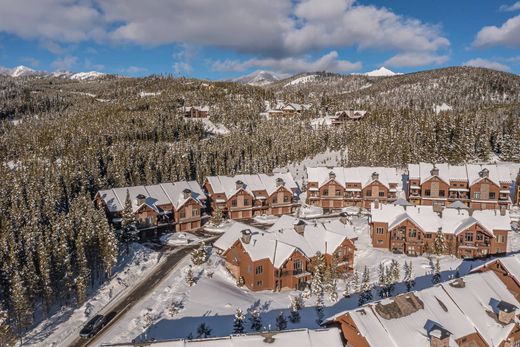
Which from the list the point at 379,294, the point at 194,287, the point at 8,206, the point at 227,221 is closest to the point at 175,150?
the point at 227,221

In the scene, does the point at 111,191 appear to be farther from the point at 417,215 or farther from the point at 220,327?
the point at 417,215

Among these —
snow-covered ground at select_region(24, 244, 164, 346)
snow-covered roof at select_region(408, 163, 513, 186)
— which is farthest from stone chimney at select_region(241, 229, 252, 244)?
snow-covered roof at select_region(408, 163, 513, 186)

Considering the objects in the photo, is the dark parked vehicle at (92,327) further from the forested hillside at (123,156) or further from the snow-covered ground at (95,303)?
the forested hillside at (123,156)

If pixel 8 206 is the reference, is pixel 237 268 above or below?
below

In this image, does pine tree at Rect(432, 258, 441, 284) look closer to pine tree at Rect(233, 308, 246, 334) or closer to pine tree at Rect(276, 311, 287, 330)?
pine tree at Rect(276, 311, 287, 330)

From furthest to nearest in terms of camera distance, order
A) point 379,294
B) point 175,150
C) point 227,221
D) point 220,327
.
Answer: point 175,150 → point 227,221 → point 379,294 → point 220,327
